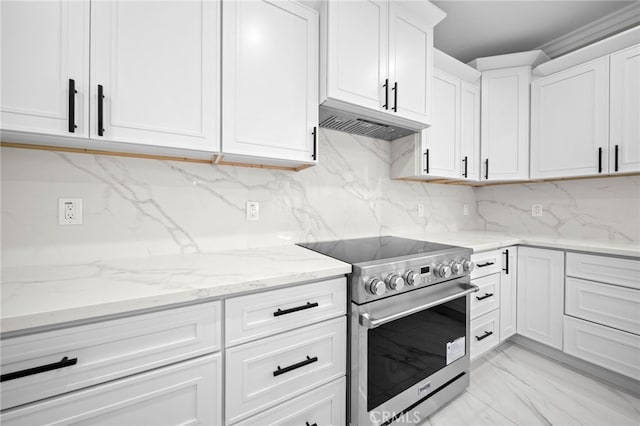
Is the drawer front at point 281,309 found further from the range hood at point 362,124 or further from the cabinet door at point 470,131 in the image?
the cabinet door at point 470,131

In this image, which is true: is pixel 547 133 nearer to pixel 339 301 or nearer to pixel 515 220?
pixel 515 220

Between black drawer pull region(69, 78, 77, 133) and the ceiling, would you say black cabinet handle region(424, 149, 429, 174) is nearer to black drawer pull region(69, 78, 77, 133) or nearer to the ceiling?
the ceiling

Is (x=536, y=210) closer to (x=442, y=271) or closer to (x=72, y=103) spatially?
(x=442, y=271)

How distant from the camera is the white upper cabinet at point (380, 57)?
1.41m

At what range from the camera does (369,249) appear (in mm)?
1571

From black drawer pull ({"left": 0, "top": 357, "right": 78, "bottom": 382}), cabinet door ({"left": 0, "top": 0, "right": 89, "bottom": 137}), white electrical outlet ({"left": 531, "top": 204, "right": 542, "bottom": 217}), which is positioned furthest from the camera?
white electrical outlet ({"left": 531, "top": 204, "right": 542, "bottom": 217})

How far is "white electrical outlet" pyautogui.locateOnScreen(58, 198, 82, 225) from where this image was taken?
115 cm

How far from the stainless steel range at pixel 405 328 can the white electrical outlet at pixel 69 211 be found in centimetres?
119

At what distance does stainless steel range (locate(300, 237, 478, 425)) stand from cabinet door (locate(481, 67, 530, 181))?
127cm

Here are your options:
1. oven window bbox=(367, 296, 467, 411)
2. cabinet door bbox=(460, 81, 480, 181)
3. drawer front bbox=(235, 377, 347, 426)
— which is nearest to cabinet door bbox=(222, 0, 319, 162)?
oven window bbox=(367, 296, 467, 411)

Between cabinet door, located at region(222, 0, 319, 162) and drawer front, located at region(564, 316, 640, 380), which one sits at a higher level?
cabinet door, located at region(222, 0, 319, 162)

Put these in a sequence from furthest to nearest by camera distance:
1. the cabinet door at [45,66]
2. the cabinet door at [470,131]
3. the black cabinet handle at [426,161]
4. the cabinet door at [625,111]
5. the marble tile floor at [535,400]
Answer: the cabinet door at [470,131], the black cabinet handle at [426,161], the cabinet door at [625,111], the marble tile floor at [535,400], the cabinet door at [45,66]

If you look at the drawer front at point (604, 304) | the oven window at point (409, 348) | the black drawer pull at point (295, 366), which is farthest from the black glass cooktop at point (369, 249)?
the drawer front at point (604, 304)

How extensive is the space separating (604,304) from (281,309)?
7.30 feet
